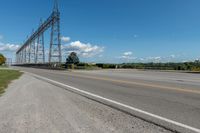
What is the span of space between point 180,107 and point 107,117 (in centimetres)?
263

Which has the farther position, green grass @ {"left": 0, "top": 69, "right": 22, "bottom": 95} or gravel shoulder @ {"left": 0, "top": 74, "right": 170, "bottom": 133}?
green grass @ {"left": 0, "top": 69, "right": 22, "bottom": 95}

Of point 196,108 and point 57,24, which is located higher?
point 57,24

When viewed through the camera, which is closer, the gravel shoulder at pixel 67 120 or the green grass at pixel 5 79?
the gravel shoulder at pixel 67 120

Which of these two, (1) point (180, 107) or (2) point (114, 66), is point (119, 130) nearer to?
(1) point (180, 107)

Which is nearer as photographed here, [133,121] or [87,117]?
[133,121]

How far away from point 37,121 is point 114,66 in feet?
187

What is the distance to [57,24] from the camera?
180 ft

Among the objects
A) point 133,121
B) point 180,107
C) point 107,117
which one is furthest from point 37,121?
point 180,107

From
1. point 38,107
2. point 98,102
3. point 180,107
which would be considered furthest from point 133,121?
point 38,107

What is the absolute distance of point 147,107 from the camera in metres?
7.17

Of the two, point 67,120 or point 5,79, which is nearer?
point 67,120

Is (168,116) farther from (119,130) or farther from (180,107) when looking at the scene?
(119,130)

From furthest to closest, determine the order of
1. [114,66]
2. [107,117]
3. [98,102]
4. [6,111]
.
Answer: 1. [114,66]
2. [98,102]
3. [6,111]
4. [107,117]

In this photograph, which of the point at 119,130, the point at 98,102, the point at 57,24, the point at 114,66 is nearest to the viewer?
the point at 119,130
